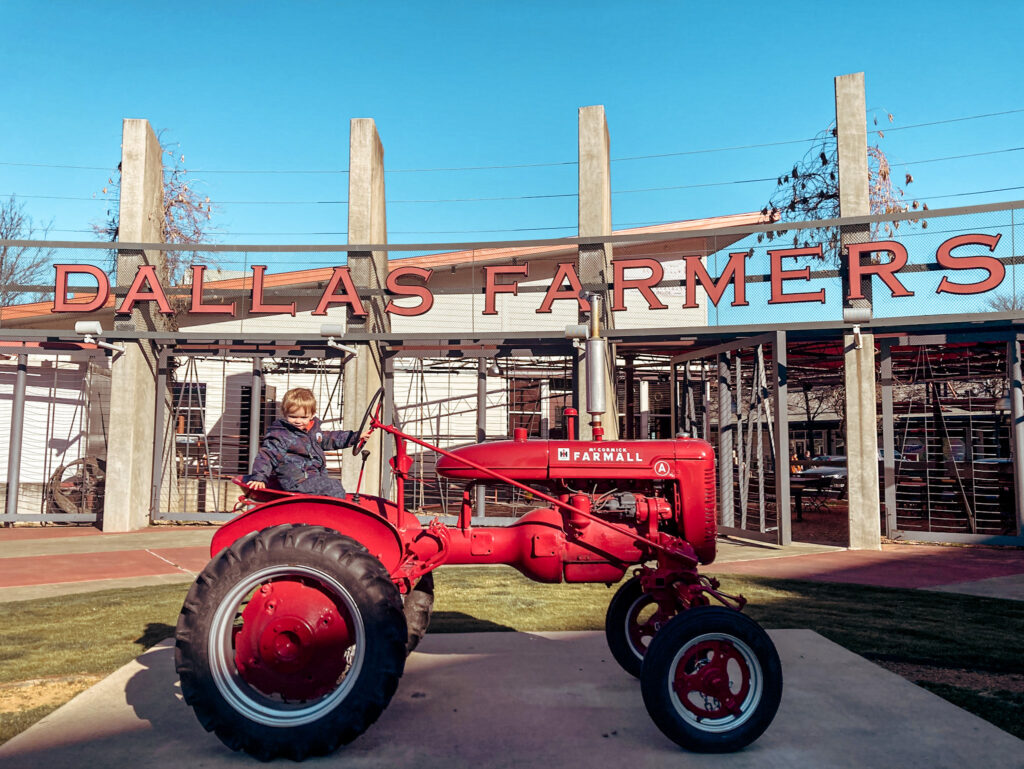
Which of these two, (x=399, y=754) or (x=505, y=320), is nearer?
(x=399, y=754)

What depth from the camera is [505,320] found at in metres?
15.0

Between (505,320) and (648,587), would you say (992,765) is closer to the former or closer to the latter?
(648,587)

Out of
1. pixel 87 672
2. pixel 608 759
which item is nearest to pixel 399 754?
pixel 608 759

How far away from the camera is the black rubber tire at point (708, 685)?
10.5 ft

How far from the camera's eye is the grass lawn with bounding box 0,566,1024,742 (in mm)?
4113

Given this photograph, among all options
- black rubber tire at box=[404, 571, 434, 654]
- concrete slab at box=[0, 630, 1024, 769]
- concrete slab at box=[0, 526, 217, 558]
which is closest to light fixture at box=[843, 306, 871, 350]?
concrete slab at box=[0, 630, 1024, 769]

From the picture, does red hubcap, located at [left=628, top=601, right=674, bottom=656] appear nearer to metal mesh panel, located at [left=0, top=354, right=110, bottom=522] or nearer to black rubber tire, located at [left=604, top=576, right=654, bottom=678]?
black rubber tire, located at [left=604, top=576, right=654, bottom=678]

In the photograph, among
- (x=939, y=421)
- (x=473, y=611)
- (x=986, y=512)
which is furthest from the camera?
(x=939, y=421)

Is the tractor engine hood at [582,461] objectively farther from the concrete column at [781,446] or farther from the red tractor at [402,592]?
the concrete column at [781,446]

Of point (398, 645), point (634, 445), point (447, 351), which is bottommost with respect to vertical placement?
point (398, 645)

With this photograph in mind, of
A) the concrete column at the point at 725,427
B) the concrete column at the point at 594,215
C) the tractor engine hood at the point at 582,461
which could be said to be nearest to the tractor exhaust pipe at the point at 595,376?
the tractor engine hood at the point at 582,461

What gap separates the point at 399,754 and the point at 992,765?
2.31 meters

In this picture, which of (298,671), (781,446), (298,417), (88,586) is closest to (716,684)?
(298,671)

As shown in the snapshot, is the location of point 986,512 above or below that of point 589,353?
below
